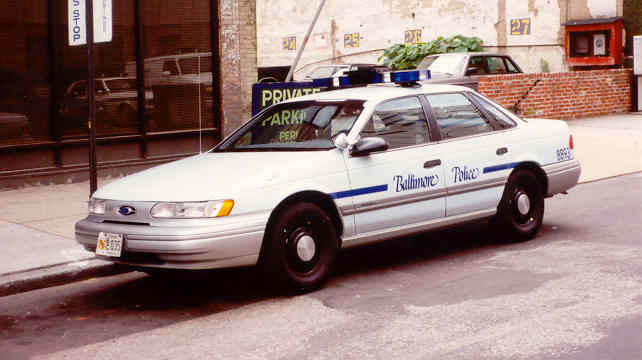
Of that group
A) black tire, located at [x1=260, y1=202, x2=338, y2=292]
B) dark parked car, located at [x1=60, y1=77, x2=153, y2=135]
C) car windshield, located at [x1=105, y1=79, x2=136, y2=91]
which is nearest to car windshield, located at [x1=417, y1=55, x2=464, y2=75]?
dark parked car, located at [x1=60, y1=77, x2=153, y2=135]

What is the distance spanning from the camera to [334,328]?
5.95 m

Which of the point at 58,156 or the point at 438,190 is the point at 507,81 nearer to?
the point at 58,156

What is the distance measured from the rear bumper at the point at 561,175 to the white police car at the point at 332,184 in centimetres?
1

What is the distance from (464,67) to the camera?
19859 mm

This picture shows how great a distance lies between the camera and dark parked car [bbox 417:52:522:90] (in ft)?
63.9

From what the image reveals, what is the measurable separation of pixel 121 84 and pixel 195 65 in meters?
1.31

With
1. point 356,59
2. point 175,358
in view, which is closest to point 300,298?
point 175,358

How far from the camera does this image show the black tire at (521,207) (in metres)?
8.47

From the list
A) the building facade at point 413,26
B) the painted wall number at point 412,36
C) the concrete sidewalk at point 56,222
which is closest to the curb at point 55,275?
the concrete sidewalk at point 56,222

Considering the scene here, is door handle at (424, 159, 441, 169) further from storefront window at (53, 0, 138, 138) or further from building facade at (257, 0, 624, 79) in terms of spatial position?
building facade at (257, 0, 624, 79)

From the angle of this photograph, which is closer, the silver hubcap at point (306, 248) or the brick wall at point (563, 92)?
the silver hubcap at point (306, 248)

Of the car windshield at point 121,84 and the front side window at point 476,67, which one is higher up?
the front side window at point 476,67

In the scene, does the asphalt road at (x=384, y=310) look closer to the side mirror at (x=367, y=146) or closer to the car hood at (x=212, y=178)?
the car hood at (x=212, y=178)

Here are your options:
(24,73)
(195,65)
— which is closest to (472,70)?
(195,65)
